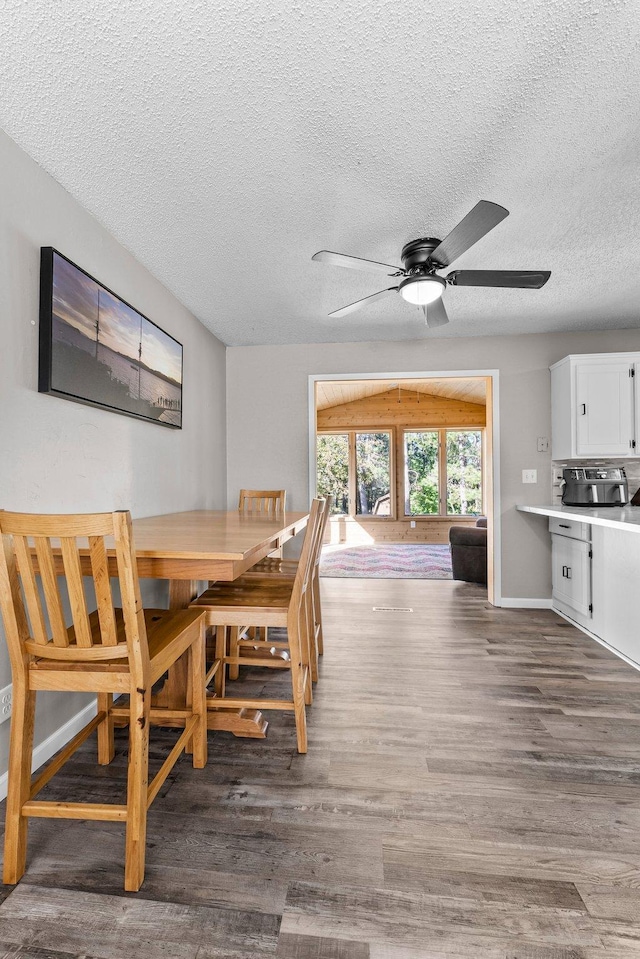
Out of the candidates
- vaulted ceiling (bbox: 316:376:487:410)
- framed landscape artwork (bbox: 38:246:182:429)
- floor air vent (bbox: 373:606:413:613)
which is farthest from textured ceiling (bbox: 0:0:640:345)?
vaulted ceiling (bbox: 316:376:487:410)

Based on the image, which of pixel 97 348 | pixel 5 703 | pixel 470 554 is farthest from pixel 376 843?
pixel 470 554

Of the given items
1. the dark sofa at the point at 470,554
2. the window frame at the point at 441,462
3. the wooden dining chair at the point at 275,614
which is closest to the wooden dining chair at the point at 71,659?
the wooden dining chair at the point at 275,614

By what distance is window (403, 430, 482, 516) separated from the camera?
28.1ft

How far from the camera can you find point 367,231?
7.63 feet

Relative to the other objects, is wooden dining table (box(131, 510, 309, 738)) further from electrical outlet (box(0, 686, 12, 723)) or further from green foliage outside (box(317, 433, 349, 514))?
green foliage outside (box(317, 433, 349, 514))

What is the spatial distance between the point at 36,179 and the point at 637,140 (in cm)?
226

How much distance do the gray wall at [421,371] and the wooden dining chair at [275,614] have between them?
215 cm

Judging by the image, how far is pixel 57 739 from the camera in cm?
194

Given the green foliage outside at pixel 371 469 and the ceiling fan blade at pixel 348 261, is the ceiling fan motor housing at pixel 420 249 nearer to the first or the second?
the ceiling fan blade at pixel 348 261

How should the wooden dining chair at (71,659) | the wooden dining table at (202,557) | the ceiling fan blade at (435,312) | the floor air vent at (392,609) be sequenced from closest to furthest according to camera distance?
the wooden dining chair at (71,659) → the wooden dining table at (202,557) → the ceiling fan blade at (435,312) → the floor air vent at (392,609)

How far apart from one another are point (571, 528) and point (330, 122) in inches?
123

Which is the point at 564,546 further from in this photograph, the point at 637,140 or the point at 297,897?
the point at 297,897

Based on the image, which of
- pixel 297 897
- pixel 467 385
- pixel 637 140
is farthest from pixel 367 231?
pixel 467 385

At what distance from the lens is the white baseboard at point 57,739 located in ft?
5.90
